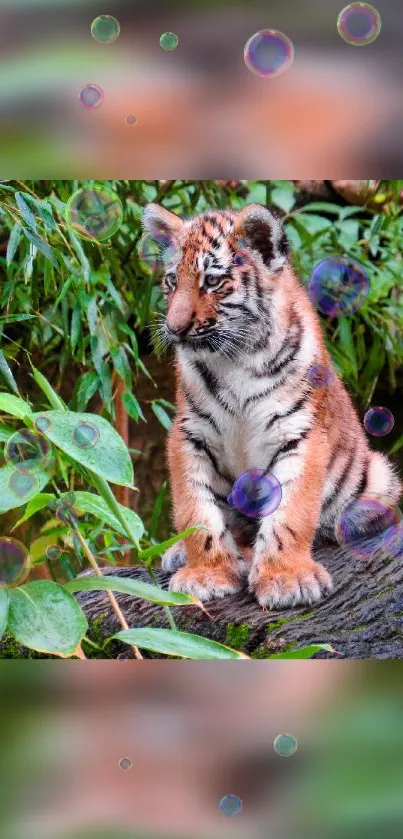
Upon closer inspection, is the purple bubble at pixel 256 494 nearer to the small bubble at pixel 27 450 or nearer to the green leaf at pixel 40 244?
the small bubble at pixel 27 450

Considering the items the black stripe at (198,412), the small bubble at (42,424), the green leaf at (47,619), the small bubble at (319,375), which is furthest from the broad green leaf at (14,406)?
the small bubble at (319,375)

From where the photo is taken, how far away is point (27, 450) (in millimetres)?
1220

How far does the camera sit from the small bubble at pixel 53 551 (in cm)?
153

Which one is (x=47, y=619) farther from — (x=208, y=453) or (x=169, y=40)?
(x=169, y=40)

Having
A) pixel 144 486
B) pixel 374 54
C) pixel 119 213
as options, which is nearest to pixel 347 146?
pixel 374 54

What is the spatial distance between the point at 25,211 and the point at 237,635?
0.67m

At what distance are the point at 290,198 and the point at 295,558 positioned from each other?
578 millimetres

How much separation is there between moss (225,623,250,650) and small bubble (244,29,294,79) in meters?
0.78

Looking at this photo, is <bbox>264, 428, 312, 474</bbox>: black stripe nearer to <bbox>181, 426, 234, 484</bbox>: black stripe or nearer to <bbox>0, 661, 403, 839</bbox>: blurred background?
<bbox>181, 426, 234, 484</bbox>: black stripe

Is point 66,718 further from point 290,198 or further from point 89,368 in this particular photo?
point 290,198

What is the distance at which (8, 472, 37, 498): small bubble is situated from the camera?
1.12 meters

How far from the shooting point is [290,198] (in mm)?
1545

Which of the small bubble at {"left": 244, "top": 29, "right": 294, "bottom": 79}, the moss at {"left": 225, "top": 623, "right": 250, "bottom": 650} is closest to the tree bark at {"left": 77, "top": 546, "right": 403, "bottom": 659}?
the moss at {"left": 225, "top": 623, "right": 250, "bottom": 650}

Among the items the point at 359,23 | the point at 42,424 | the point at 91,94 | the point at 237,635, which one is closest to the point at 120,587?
the point at 42,424
